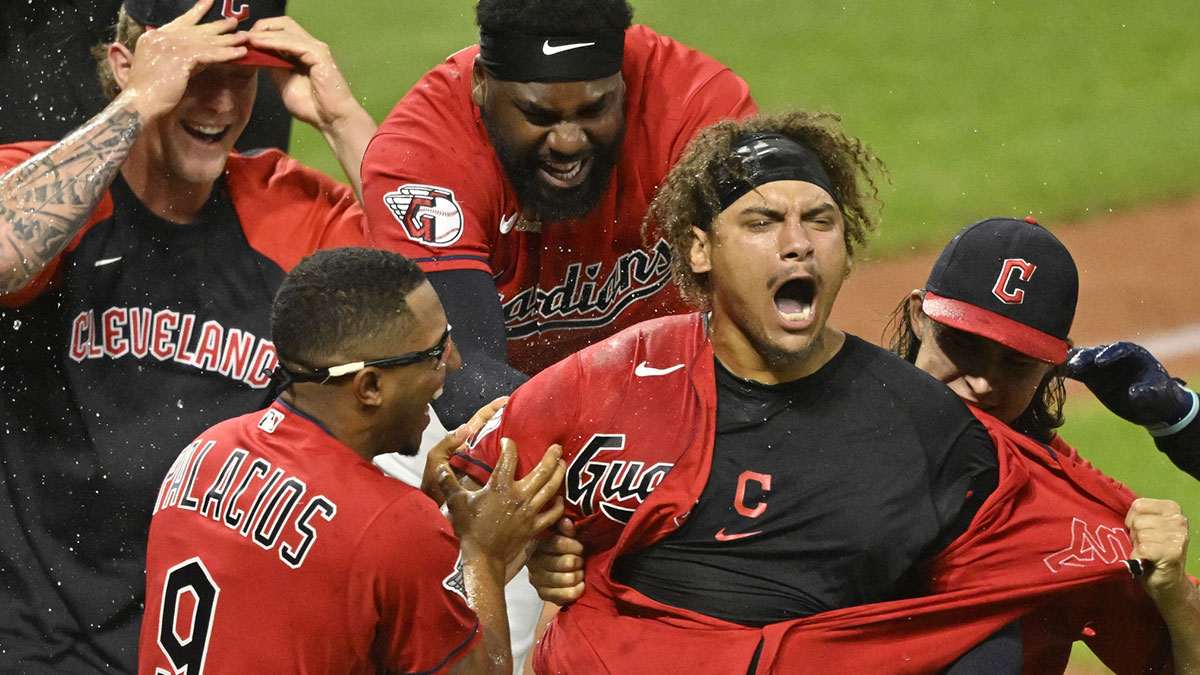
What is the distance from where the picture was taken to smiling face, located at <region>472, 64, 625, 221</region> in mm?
4406

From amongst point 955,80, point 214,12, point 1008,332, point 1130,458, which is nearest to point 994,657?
point 1008,332

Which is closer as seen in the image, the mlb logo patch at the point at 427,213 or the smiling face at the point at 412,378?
the smiling face at the point at 412,378

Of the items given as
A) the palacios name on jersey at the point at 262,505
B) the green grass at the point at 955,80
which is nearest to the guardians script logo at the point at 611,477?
the palacios name on jersey at the point at 262,505

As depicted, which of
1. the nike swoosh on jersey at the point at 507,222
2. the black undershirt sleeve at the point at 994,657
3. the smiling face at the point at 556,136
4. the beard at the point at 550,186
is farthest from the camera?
the nike swoosh on jersey at the point at 507,222

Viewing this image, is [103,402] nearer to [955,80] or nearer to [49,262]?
[49,262]

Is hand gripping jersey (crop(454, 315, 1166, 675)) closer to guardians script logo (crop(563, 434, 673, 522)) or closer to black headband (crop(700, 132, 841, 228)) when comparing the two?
guardians script logo (crop(563, 434, 673, 522))

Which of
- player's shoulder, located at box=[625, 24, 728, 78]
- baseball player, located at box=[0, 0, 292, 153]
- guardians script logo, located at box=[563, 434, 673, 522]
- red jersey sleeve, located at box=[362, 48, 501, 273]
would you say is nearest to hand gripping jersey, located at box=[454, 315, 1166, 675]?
guardians script logo, located at box=[563, 434, 673, 522]

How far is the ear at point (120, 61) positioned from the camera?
4691 mm

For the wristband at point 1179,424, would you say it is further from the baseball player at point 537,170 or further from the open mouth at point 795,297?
the baseball player at point 537,170

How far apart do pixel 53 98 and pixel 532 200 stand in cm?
256

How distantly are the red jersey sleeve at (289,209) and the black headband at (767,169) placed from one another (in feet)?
4.60

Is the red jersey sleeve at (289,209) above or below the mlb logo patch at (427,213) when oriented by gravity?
below

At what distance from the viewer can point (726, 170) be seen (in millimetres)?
3561

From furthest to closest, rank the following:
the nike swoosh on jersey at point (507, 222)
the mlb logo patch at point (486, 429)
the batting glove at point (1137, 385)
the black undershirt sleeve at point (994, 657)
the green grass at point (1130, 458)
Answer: the green grass at point (1130, 458), the nike swoosh on jersey at point (507, 222), the batting glove at point (1137, 385), the mlb logo patch at point (486, 429), the black undershirt sleeve at point (994, 657)
